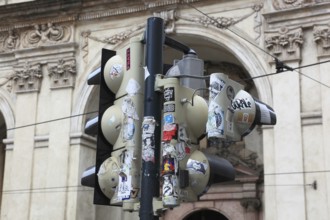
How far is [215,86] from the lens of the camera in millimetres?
4531

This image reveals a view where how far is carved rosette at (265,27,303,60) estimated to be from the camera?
1318 cm

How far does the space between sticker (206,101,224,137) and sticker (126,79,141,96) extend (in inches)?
24.1

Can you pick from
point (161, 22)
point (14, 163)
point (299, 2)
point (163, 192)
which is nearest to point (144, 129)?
point (163, 192)

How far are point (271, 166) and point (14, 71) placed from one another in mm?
8093

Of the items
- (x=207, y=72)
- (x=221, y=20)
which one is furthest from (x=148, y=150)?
(x=207, y=72)

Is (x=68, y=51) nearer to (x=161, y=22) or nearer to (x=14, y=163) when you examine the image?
(x=14, y=163)

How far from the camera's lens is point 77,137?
1535 cm

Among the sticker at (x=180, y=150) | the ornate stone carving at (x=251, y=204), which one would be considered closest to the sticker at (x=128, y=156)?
the sticker at (x=180, y=150)

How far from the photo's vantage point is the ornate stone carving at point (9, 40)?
669 inches

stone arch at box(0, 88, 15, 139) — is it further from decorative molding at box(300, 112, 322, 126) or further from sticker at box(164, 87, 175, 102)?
sticker at box(164, 87, 175, 102)

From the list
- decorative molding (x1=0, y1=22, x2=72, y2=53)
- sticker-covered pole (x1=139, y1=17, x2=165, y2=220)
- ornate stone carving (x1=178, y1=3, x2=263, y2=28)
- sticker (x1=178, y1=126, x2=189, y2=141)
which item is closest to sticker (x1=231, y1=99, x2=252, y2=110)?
sticker (x1=178, y1=126, x2=189, y2=141)

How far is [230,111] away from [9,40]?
44.9ft

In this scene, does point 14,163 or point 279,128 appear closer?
point 279,128

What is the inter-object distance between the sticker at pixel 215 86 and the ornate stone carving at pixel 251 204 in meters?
11.0
